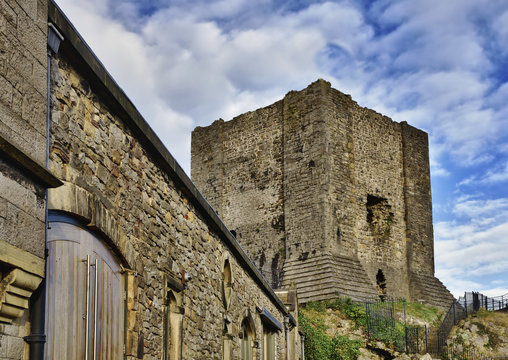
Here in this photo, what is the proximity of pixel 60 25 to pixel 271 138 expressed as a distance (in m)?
24.9

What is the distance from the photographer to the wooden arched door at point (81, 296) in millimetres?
5078

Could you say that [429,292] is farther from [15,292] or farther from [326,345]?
[15,292]

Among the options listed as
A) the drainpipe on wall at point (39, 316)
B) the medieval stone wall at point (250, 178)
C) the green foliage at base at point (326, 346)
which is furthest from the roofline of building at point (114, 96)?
the medieval stone wall at point (250, 178)

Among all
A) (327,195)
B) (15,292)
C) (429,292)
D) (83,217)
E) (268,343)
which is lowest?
(268,343)

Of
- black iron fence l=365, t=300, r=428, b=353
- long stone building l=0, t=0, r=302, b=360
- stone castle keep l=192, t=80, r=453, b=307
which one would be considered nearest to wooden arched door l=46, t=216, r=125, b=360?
long stone building l=0, t=0, r=302, b=360

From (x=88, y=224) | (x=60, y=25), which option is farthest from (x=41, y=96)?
(x=88, y=224)

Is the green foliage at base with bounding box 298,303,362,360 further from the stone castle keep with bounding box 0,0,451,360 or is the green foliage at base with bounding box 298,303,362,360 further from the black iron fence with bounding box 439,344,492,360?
the black iron fence with bounding box 439,344,492,360

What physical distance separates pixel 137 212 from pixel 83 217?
1473 millimetres

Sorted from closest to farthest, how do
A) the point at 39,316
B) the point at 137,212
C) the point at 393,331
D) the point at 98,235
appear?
the point at 39,316 < the point at 98,235 < the point at 137,212 < the point at 393,331

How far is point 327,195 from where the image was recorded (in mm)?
27031

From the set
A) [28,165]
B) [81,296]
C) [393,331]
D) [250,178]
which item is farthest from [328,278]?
[28,165]

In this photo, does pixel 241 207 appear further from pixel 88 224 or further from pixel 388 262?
pixel 88 224

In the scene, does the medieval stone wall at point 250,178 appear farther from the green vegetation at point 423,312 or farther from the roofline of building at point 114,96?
the roofline of building at point 114,96

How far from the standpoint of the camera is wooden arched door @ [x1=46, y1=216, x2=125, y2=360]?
16.7ft
